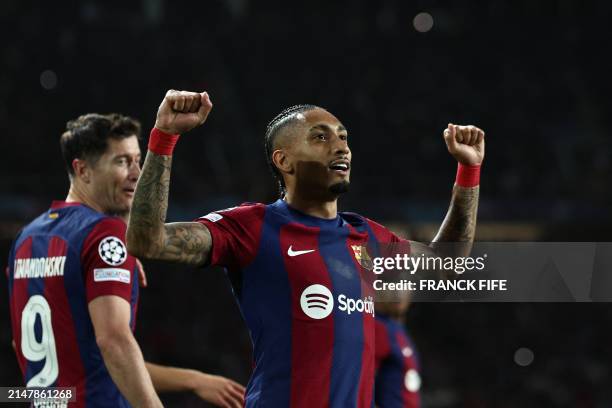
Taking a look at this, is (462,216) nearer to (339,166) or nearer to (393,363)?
(339,166)

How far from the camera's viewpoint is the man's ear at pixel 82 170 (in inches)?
154

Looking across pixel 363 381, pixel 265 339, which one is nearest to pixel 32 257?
pixel 265 339

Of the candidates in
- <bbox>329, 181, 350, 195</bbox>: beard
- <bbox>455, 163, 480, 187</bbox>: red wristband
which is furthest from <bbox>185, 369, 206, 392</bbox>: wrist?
<bbox>455, 163, 480, 187</bbox>: red wristband

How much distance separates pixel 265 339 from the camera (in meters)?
2.94

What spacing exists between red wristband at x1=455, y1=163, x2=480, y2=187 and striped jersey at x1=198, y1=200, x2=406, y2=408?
26.6 inches

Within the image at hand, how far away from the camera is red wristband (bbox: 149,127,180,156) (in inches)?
107

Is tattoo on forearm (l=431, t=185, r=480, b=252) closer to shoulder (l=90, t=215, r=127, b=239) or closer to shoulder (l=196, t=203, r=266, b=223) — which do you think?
shoulder (l=196, t=203, r=266, b=223)

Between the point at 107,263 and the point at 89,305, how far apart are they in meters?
0.18

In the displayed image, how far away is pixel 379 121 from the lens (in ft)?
47.1

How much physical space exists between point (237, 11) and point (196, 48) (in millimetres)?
2036

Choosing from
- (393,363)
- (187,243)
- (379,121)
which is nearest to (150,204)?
(187,243)

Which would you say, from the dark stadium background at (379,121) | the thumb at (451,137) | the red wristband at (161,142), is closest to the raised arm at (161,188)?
the red wristband at (161,142)

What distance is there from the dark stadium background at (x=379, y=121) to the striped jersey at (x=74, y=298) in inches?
309

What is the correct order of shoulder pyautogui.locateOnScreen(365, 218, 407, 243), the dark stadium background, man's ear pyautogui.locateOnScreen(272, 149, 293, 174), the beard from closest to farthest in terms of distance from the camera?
1. the beard
2. man's ear pyautogui.locateOnScreen(272, 149, 293, 174)
3. shoulder pyautogui.locateOnScreen(365, 218, 407, 243)
4. the dark stadium background
